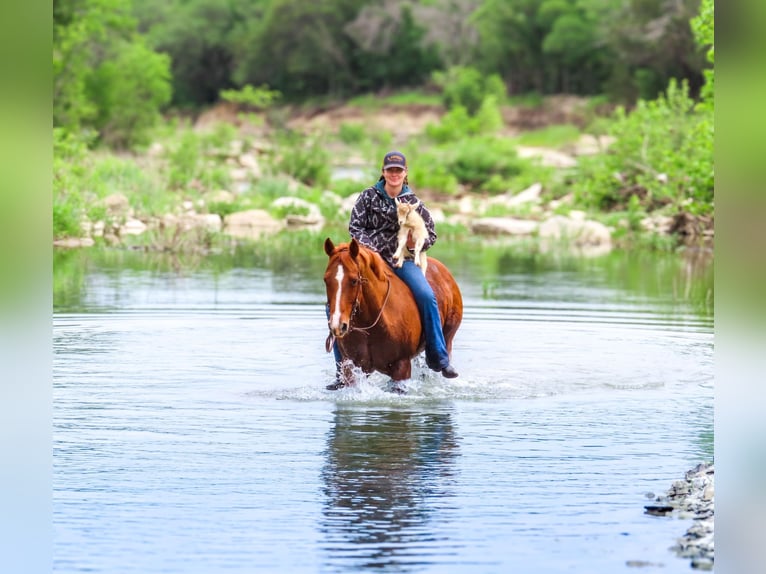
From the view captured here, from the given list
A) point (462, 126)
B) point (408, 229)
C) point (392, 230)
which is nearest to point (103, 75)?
point (462, 126)

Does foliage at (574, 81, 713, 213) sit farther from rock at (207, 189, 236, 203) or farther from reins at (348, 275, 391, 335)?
reins at (348, 275, 391, 335)

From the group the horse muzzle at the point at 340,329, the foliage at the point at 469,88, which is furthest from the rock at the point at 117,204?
the foliage at the point at 469,88

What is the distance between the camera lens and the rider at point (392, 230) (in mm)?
11078

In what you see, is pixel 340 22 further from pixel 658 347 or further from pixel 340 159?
pixel 658 347

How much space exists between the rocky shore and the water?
10cm

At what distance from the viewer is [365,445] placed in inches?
366

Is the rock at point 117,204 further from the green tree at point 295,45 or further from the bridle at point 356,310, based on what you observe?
the green tree at point 295,45

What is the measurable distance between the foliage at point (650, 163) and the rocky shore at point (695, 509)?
73.4 ft

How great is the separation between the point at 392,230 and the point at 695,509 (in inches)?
168

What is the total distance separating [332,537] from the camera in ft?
23.1

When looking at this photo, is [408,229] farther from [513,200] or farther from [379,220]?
[513,200]

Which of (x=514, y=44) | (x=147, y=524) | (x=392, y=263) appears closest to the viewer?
(x=147, y=524)

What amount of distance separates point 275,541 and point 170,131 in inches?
1852
